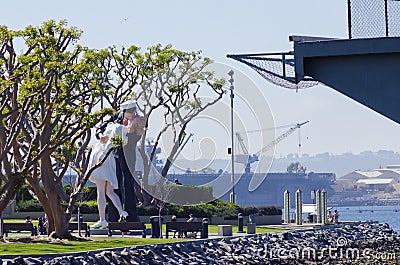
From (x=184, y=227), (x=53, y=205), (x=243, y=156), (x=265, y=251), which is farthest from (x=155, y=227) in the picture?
(x=243, y=156)

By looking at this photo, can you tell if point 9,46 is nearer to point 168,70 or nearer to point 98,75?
point 98,75

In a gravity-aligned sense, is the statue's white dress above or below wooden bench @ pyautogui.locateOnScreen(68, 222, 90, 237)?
above

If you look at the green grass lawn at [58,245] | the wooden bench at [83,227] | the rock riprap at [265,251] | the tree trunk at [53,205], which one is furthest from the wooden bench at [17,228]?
the rock riprap at [265,251]

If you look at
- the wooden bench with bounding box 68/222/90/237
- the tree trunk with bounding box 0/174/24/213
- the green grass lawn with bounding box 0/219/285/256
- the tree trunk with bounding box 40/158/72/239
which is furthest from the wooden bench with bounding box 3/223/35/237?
the tree trunk with bounding box 0/174/24/213

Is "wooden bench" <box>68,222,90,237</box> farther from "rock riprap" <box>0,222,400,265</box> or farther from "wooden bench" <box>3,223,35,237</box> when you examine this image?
"rock riprap" <box>0,222,400,265</box>

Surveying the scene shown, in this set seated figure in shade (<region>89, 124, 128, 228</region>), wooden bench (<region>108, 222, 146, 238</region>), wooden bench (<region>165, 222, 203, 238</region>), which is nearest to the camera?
wooden bench (<region>165, 222, 203, 238</region>)

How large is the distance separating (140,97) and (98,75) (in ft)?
40.0

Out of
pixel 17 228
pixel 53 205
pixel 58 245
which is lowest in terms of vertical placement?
pixel 58 245

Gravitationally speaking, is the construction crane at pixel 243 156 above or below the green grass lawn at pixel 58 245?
above

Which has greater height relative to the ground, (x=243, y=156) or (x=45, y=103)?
(x=243, y=156)

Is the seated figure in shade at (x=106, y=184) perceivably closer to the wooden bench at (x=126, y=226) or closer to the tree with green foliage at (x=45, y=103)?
the wooden bench at (x=126, y=226)

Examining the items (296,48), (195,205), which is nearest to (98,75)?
(195,205)

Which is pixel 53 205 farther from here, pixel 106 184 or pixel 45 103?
pixel 106 184

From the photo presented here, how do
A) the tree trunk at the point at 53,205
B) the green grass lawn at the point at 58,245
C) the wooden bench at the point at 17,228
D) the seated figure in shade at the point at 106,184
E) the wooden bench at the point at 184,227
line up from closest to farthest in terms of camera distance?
1. the green grass lawn at the point at 58,245
2. the tree trunk at the point at 53,205
3. the wooden bench at the point at 17,228
4. the wooden bench at the point at 184,227
5. the seated figure in shade at the point at 106,184
